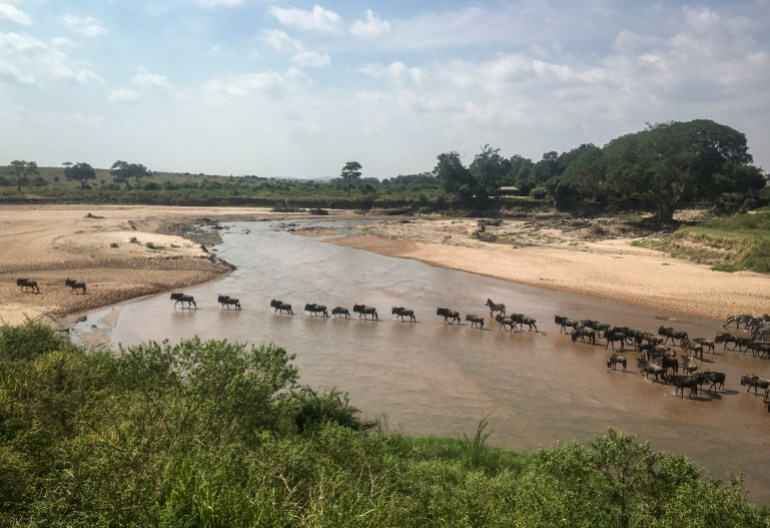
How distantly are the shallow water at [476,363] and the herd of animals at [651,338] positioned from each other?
45 centimetres

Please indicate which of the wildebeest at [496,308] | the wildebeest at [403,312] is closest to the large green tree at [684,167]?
A: the wildebeest at [496,308]

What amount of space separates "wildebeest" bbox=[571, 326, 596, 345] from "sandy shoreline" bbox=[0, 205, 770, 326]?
800 cm

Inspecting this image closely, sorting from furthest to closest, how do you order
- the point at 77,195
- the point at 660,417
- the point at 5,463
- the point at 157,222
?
the point at 77,195
the point at 157,222
the point at 660,417
the point at 5,463

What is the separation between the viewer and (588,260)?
4306 centimetres

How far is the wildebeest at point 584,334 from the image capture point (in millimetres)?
23156

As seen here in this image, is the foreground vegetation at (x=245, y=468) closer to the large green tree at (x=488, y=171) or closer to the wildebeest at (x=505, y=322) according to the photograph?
the wildebeest at (x=505, y=322)

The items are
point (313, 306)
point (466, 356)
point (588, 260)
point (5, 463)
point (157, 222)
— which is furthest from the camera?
point (157, 222)

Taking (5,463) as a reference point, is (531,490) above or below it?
below

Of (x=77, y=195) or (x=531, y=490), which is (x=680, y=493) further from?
(x=77, y=195)

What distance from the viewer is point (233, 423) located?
31.3 feet

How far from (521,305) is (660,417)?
14.5 m

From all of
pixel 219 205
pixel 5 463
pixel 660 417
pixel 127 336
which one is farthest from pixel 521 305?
pixel 219 205

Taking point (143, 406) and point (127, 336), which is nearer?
point (143, 406)

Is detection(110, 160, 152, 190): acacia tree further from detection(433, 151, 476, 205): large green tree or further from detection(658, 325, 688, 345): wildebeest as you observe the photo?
detection(658, 325, 688, 345): wildebeest
